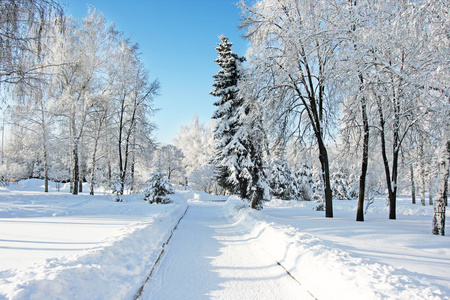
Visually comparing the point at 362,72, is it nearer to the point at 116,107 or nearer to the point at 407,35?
the point at 407,35

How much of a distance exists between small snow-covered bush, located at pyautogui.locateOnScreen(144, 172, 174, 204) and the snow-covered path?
1211 centimetres

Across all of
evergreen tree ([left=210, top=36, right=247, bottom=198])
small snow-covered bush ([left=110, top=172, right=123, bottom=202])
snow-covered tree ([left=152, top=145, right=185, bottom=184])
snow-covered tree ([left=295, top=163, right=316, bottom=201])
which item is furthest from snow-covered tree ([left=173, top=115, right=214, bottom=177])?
evergreen tree ([left=210, top=36, right=247, bottom=198])

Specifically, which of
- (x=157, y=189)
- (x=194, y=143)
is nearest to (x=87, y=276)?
(x=157, y=189)

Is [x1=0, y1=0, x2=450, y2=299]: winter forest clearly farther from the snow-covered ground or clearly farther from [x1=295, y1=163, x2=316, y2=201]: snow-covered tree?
[x1=295, y1=163, x2=316, y2=201]: snow-covered tree

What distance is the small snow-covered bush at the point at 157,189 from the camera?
1914 cm

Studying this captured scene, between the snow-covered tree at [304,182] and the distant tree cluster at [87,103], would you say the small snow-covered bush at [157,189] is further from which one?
the snow-covered tree at [304,182]

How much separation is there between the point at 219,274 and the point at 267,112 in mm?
9048

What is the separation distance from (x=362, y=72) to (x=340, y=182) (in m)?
36.7

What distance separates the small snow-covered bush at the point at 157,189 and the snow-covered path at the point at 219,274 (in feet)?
39.7

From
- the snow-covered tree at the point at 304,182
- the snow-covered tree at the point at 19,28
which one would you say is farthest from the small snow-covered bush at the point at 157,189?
the snow-covered tree at the point at 304,182

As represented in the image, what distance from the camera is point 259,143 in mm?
13852

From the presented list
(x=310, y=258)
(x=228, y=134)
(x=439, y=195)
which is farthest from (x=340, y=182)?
(x=310, y=258)

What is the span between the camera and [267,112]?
12.5 m

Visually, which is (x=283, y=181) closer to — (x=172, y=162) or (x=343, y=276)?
(x=172, y=162)
